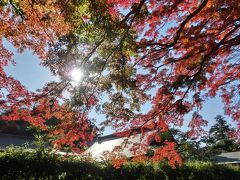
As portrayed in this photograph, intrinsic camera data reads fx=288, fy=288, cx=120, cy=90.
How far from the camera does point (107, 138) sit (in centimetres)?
A: 2983

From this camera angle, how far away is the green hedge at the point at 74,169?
1015 cm

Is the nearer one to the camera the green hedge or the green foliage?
the green hedge

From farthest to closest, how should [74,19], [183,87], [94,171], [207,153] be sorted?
[207,153]
[94,171]
[183,87]
[74,19]

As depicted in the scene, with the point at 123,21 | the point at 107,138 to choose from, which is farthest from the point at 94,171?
the point at 107,138

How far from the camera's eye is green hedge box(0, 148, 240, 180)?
33.3 feet

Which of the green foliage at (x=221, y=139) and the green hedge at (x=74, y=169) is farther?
the green foliage at (x=221, y=139)

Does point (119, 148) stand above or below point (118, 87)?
below

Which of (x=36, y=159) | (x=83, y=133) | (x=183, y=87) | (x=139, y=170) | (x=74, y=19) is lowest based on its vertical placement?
(x=139, y=170)

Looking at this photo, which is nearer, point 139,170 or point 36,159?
point 36,159

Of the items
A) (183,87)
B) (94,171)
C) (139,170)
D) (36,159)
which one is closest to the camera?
(183,87)

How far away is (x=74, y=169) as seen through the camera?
11.5 meters

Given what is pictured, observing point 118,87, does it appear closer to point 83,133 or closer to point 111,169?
point 83,133

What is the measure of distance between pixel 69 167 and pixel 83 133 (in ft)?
5.13

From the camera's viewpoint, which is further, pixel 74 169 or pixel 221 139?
pixel 221 139
